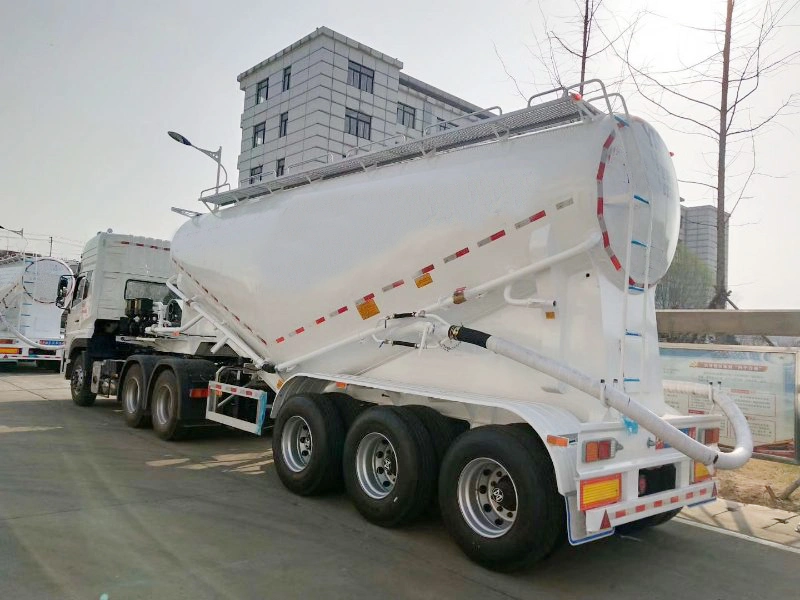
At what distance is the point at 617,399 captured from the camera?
13.7 feet

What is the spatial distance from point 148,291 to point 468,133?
9.05 meters

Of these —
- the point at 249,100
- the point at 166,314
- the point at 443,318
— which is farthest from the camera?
the point at 249,100

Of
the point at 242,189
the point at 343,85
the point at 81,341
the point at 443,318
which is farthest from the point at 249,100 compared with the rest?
the point at 443,318

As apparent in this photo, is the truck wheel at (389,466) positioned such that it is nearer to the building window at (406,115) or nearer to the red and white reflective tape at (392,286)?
the red and white reflective tape at (392,286)

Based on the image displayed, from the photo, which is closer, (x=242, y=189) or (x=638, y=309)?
(x=638, y=309)

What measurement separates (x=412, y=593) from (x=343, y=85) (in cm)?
3301

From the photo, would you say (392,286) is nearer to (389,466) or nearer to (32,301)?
(389,466)

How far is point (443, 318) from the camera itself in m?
5.49

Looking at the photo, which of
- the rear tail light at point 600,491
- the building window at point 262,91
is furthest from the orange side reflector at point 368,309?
the building window at point 262,91

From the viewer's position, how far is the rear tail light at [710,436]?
5293 mm

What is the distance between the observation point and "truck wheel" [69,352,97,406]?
12086mm

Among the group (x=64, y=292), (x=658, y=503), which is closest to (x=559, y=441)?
(x=658, y=503)

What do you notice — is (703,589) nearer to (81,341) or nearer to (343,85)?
(81,341)

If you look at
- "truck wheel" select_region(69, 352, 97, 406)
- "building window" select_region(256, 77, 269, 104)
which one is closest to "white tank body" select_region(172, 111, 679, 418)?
"truck wheel" select_region(69, 352, 97, 406)
